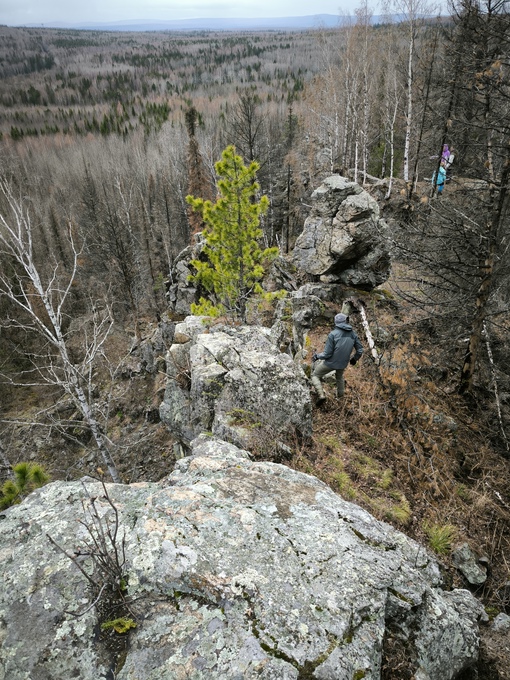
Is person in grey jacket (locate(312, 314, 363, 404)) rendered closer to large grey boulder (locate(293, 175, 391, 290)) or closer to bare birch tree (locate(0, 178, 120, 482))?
bare birch tree (locate(0, 178, 120, 482))

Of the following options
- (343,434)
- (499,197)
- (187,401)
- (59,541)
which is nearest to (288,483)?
(59,541)

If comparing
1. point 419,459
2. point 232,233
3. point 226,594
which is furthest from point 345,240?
point 226,594

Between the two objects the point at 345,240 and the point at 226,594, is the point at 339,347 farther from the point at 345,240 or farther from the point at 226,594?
the point at 345,240

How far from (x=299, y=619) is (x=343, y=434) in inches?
175

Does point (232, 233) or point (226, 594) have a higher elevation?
point (232, 233)

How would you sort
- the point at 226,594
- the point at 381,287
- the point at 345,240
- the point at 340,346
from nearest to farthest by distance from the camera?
1. the point at 226,594
2. the point at 340,346
3. the point at 345,240
4. the point at 381,287

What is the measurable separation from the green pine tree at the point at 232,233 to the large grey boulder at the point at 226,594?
24.2 feet

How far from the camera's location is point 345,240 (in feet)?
37.8

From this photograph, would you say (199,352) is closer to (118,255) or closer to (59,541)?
(59,541)

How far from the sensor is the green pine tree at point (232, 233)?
9.28 m

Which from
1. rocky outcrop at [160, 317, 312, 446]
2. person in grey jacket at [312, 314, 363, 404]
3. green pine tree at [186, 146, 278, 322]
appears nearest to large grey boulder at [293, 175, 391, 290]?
green pine tree at [186, 146, 278, 322]

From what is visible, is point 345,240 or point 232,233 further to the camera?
point 345,240

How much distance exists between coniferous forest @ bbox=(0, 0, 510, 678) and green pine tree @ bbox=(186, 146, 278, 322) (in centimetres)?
101

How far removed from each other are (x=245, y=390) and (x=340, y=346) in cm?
213
